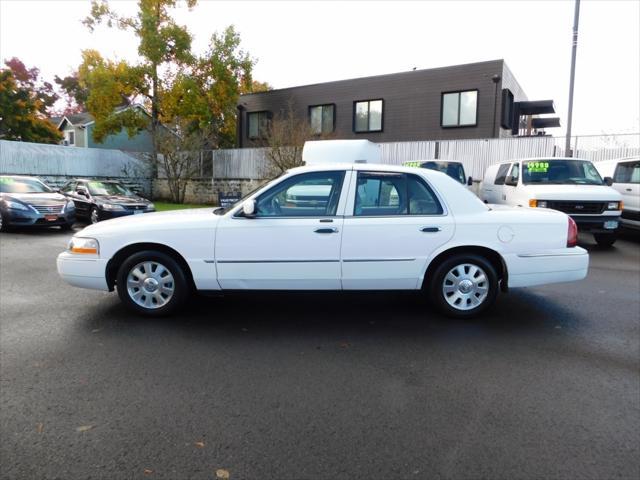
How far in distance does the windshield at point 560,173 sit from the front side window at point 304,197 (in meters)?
7.45

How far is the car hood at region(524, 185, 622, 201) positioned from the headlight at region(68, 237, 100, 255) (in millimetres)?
8537

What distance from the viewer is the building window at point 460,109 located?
22.3 m

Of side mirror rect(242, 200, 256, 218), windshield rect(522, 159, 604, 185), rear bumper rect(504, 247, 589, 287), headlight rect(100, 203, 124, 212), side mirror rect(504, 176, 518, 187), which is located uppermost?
windshield rect(522, 159, 604, 185)

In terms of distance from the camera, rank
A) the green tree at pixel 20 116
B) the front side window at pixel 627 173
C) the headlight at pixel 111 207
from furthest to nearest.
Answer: the green tree at pixel 20 116
the headlight at pixel 111 207
the front side window at pixel 627 173

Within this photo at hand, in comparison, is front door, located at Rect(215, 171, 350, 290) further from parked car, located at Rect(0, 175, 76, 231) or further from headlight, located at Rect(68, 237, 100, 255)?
parked car, located at Rect(0, 175, 76, 231)

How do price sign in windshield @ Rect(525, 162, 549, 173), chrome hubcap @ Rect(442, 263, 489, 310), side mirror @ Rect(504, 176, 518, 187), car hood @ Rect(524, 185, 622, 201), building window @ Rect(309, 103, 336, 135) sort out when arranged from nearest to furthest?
chrome hubcap @ Rect(442, 263, 489, 310), car hood @ Rect(524, 185, 622, 201), price sign in windshield @ Rect(525, 162, 549, 173), side mirror @ Rect(504, 176, 518, 187), building window @ Rect(309, 103, 336, 135)

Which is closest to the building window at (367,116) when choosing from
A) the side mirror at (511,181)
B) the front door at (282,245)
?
the side mirror at (511,181)

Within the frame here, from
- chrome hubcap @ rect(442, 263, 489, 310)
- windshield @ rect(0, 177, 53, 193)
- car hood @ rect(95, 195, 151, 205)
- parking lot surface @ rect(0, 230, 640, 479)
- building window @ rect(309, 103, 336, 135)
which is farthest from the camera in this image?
building window @ rect(309, 103, 336, 135)

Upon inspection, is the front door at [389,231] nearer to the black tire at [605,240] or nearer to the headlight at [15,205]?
the black tire at [605,240]

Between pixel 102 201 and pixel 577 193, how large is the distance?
12.6 metres

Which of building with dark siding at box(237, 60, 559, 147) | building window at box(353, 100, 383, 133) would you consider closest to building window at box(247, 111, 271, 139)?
building with dark siding at box(237, 60, 559, 147)

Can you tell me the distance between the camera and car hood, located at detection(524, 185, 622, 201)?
9.91m

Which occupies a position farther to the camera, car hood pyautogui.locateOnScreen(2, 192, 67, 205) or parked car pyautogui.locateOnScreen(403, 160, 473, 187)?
parked car pyautogui.locateOnScreen(403, 160, 473, 187)

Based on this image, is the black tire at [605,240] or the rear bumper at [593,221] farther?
the black tire at [605,240]
